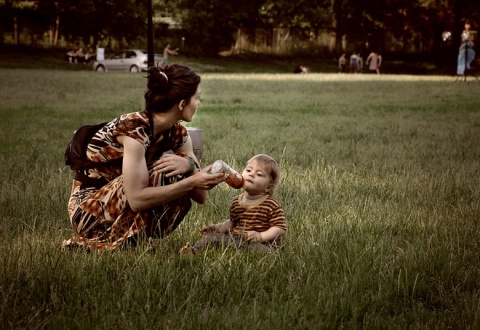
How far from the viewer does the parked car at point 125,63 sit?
45069mm

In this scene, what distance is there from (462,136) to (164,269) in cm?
815

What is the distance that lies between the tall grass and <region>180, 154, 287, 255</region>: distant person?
0.52 ft

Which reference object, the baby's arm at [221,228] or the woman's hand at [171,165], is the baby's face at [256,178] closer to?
the baby's arm at [221,228]

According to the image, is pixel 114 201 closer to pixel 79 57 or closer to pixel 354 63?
pixel 354 63

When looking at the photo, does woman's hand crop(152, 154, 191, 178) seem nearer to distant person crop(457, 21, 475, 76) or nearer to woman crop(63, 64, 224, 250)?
woman crop(63, 64, 224, 250)

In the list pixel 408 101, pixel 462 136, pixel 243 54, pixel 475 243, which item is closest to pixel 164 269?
pixel 475 243

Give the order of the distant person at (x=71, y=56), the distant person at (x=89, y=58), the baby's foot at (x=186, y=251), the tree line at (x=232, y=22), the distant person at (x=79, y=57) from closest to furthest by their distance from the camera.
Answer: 1. the baby's foot at (x=186, y=251)
2. the distant person at (x=71, y=56)
3. the distant person at (x=79, y=57)
4. the distant person at (x=89, y=58)
5. the tree line at (x=232, y=22)

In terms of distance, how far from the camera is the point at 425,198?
613 cm

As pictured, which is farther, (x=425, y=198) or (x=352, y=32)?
(x=352, y=32)

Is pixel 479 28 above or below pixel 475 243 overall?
above

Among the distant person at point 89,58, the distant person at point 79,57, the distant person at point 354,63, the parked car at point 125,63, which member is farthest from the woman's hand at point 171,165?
the distant person at point 89,58

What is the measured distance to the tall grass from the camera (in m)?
3.26

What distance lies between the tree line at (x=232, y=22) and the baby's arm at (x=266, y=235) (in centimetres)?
4884

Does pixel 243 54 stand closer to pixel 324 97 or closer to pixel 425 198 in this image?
pixel 324 97
